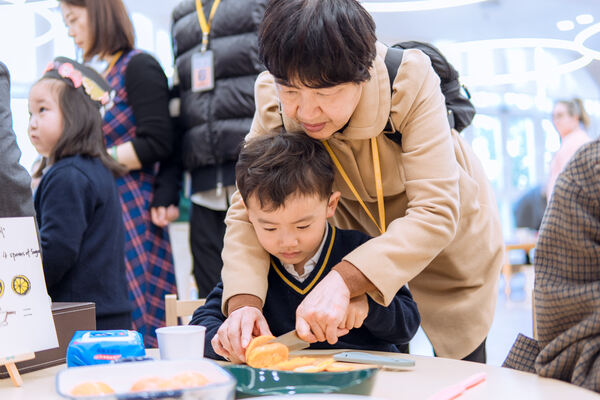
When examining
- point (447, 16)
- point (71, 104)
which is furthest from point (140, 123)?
point (447, 16)

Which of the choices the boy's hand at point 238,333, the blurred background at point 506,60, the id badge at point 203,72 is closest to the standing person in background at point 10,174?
the boy's hand at point 238,333

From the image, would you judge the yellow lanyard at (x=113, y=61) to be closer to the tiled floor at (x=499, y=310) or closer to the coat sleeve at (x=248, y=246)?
the tiled floor at (x=499, y=310)

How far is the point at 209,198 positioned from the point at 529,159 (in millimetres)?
9638

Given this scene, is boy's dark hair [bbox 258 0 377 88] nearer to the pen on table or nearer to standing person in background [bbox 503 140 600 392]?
standing person in background [bbox 503 140 600 392]

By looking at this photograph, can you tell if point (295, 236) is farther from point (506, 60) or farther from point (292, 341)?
point (506, 60)

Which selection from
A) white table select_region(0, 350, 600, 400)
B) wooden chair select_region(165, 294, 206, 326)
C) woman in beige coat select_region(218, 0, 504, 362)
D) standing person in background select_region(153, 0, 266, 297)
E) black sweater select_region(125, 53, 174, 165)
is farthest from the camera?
black sweater select_region(125, 53, 174, 165)

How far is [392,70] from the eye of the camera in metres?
1.43

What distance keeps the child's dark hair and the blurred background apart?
3.93m

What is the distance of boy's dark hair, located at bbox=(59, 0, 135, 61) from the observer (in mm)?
2502

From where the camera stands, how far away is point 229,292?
4.37 feet

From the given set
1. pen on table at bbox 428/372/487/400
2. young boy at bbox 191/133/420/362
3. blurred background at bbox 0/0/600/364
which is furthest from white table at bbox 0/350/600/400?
blurred background at bbox 0/0/600/364

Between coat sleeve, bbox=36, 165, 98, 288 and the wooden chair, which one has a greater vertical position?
coat sleeve, bbox=36, 165, 98, 288

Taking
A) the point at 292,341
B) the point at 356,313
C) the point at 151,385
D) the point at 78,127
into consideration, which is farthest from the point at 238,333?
the point at 78,127

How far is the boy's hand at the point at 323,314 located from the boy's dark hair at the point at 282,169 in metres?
0.27
